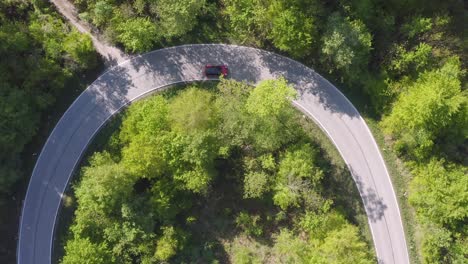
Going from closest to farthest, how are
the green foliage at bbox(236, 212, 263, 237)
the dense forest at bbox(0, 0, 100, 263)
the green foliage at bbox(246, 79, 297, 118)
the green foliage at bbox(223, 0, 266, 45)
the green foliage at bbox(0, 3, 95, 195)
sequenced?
the green foliage at bbox(246, 79, 297, 118) → the green foliage at bbox(0, 3, 95, 195) → the dense forest at bbox(0, 0, 100, 263) → the green foliage at bbox(223, 0, 266, 45) → the green foliage at bbox(236, 212, 263, 237)

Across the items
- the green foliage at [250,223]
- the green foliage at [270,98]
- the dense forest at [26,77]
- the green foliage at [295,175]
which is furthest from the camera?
the green foliage at [250,223]

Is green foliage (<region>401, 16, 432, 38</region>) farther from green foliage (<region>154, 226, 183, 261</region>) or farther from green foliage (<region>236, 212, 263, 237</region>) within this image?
green foliage (<region>154, 226, 183, 261</region>)

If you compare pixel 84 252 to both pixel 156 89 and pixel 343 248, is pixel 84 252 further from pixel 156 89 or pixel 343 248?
pixel 343 248

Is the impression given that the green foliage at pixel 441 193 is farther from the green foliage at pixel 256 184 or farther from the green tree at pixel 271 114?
the green foliage at pixel 256 184

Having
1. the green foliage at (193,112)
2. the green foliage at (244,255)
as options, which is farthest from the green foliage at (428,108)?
the green foliage at (244,255)

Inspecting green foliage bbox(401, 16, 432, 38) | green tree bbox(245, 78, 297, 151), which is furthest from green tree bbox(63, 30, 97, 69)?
green foliage bbox(401, 16, 432, 38)

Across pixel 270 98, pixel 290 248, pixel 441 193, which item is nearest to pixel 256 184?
pixel 290 248
